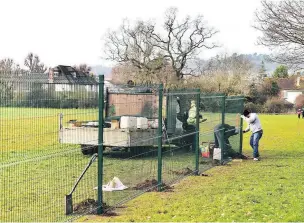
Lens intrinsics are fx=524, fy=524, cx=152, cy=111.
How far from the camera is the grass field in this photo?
6.75 metres

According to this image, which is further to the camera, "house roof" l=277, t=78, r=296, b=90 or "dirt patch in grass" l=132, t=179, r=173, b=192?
"house roof" l=277, t=78, r=296, b=90

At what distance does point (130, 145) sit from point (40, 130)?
5.91 metres

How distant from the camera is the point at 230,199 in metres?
9.70

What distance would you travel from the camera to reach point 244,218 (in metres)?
8.18

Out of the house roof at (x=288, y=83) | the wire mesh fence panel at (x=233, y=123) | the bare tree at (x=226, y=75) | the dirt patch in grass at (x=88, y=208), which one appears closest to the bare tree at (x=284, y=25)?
the wire mesh fence panel at (x=233, y=123)

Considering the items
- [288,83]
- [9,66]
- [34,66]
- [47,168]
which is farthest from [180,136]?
[288,83]

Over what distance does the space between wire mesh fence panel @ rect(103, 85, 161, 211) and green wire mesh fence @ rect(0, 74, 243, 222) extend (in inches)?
1.0

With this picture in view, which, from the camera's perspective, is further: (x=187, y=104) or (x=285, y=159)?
(x=285, y=159)

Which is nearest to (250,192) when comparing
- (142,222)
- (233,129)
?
(142,222)

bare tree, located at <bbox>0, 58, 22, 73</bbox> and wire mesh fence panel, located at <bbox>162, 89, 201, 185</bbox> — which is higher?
bare tree, located at <bbox>0, 58, 22, 73</bbox>

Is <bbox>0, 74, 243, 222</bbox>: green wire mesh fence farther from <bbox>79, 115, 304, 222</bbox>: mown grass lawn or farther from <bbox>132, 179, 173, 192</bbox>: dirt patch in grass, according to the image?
<bbox>79, 115, 304, 222</bbox>: mown grass lawn

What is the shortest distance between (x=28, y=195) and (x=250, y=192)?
4.31m

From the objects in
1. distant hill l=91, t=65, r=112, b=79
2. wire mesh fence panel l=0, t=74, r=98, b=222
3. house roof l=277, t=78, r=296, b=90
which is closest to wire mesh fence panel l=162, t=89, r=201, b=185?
distant hill l=91, t=65, r=112, b=79

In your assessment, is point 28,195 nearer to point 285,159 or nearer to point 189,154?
point 189,154
